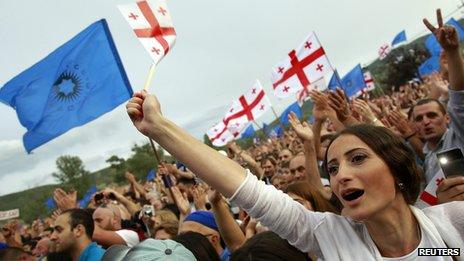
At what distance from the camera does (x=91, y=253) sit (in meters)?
3.30

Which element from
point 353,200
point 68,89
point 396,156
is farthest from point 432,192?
point 68,89

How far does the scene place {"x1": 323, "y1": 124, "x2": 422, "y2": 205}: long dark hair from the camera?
1.69 metres

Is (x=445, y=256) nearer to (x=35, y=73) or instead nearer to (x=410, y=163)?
(x=410, y=163)

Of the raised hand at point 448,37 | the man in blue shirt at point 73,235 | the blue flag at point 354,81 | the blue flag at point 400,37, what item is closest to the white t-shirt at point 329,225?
the raised hand at point 448,37

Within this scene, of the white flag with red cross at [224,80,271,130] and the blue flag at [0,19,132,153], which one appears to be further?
the white flag with red cross at [224,80,271,130]

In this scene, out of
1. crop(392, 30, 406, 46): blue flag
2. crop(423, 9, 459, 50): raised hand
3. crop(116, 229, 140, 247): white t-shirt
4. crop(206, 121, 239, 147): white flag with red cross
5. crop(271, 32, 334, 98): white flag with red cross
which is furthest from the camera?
crop(392, 30, 406, 46): blue flag

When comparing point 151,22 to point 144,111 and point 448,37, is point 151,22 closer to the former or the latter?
point 144,111

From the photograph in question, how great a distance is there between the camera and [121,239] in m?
3.96

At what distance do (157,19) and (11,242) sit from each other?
19.0 feet

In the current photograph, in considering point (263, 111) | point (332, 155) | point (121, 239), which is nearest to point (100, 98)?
point (121, 239)

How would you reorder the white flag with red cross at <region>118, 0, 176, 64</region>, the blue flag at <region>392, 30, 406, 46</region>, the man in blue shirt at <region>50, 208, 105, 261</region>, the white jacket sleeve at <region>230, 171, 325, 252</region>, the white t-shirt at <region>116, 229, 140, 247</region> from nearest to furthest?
the white jacket sleeve at <region>230, 171, 325, 252</region>, the white flag with red cross at <region>118, 0, 176, 64</region>, the man in blue shirt at <region>50, 208, 105, 261</region>, the white t-shirt at <region>116, 229, 140, 247</region>, the blue flag at <region>392, 30, 406, 46</region>

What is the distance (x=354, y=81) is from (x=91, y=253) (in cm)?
1095

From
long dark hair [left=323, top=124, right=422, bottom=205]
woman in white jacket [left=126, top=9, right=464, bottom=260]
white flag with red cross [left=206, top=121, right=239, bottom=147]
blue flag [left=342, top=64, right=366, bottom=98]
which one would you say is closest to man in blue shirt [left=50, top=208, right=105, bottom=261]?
woman in white jacket [left=126, top=9, right=464, bottom=260]

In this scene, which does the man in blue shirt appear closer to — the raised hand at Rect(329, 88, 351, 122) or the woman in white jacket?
the woman in white jacket
